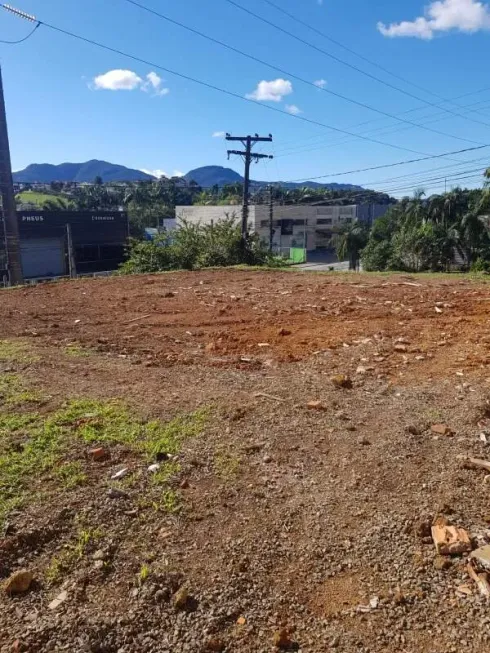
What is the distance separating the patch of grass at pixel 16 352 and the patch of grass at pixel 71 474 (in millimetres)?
2105

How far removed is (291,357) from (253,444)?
1831mm

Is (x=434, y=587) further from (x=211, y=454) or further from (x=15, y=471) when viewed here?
(x=15, y=471)

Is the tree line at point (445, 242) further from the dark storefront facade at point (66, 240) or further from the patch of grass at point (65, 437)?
the patch of grass at point (65, 437)

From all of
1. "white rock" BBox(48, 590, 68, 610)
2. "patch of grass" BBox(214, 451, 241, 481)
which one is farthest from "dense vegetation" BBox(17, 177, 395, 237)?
"white rock" BBox(48, 590, 68, 610)

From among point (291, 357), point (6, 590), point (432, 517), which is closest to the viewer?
point (6, 590)

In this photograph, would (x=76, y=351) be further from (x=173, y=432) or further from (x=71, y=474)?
(x=71, y=474)

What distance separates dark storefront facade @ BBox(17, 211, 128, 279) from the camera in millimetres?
35156

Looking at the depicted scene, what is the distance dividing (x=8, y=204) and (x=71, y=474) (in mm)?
11775

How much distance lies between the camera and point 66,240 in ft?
121

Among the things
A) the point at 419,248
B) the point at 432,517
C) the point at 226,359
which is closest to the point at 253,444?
the point at 432,517

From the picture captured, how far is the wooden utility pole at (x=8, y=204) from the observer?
40.7ft

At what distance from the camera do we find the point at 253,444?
311 centimetres

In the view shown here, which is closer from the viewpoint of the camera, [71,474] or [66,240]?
[71,474]

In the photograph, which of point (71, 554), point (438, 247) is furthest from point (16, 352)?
point (438, 247)
